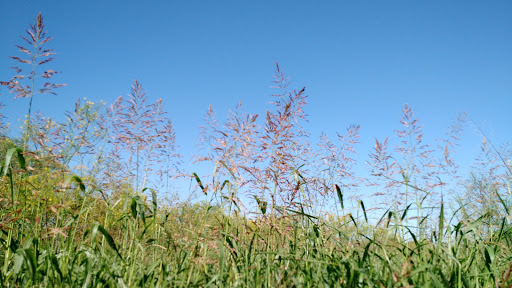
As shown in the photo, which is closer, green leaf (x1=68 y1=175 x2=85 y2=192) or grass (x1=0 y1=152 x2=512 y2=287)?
grass (x1=0 y1=152 x2=512 y2=287)

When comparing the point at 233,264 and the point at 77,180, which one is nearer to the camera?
the point at 77,180

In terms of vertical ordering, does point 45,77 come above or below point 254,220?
above

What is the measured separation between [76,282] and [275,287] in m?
1.09

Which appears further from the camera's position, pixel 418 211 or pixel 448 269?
pixel 418 211

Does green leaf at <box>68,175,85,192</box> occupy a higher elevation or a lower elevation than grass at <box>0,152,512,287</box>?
higher

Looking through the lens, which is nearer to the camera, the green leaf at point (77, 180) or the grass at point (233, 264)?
the grass at point (233, 264)

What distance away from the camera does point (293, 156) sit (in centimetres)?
321

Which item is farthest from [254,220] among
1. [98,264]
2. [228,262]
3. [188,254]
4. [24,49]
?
[24,49]

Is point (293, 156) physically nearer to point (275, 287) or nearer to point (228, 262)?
point (228, 262)

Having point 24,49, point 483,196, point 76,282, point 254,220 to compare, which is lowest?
point 76,282

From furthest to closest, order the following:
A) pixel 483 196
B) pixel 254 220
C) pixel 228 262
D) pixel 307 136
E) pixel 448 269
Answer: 1. pixel 483 196
2. pixel 307 136
3. pixel 254 220
4. pixel 228 262
5. pixel 448 269

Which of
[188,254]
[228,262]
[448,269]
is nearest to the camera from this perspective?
[448,269]

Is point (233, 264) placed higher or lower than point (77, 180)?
lower

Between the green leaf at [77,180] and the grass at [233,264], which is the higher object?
the green leaf at [77,180]
